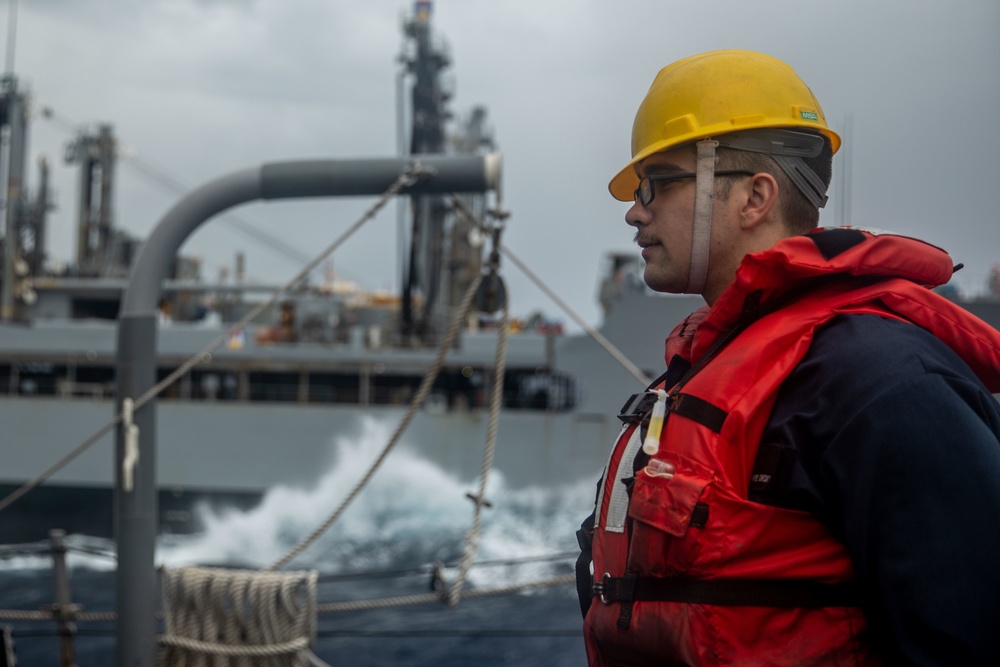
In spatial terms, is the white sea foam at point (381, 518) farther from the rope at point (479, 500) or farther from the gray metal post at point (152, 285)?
the gray metal post at point (152, 285)

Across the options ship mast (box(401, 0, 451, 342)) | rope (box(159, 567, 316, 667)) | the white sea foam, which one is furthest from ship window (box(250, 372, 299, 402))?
rope (box(159, 567, 316, 667))

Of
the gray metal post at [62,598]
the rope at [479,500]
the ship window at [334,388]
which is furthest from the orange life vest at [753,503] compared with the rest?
the ship window at [334,388]

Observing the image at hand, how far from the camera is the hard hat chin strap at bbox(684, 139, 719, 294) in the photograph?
1.29 m

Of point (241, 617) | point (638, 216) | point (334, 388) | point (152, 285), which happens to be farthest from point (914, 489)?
point (334, 388)

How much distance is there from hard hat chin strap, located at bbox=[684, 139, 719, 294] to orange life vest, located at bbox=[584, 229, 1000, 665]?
11cm

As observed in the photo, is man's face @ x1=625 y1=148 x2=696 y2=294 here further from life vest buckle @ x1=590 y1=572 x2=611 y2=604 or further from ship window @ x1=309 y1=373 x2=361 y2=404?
ship window @ x1=309 y1=373 x2=361 y2=404

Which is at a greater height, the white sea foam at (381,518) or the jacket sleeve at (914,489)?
the jacket sleeve at (914,489)

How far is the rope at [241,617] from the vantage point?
407cm

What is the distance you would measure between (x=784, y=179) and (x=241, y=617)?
3.57 metres

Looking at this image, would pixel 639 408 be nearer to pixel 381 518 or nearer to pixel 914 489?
pixel 914 489

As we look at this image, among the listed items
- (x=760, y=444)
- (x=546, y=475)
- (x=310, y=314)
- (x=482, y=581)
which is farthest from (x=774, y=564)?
(x=310, y=314)

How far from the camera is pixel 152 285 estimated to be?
4.34m

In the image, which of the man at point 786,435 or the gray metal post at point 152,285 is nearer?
the man at point 786,435

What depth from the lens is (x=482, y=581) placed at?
50.3 ft
